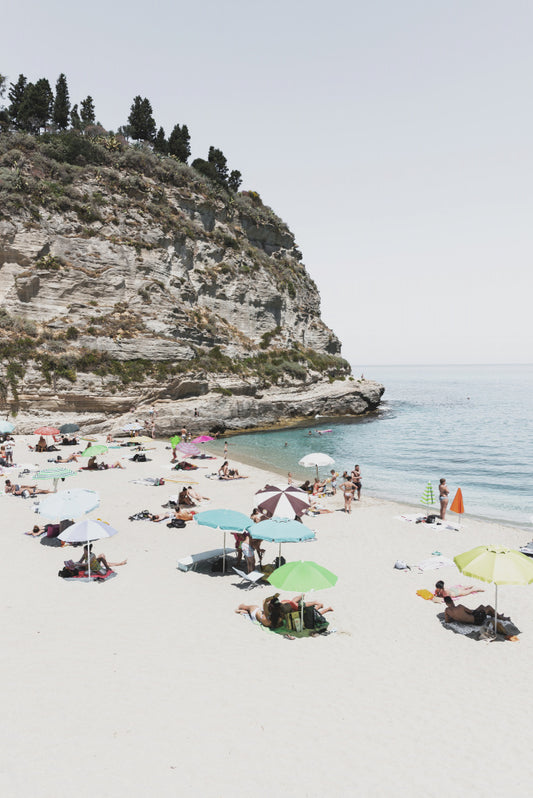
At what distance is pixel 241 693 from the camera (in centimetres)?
703

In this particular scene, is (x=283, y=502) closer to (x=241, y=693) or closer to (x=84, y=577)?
(x=84, y=577)

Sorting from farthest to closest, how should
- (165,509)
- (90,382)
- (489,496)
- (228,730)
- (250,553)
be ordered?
(90,382) → (489,496) → (165,509) → (250,553) → (228,730)

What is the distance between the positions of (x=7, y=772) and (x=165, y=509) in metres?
13.0

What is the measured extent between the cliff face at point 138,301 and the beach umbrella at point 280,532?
2991 cm

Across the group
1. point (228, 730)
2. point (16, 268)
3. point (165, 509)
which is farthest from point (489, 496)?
point (16, 268)

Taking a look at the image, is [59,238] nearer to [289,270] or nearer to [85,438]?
[85,438]

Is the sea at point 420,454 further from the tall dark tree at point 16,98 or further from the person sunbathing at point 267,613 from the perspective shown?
the tall dark tree at point 16,98

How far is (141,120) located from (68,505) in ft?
230

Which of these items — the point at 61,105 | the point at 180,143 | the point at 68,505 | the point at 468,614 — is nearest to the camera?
the point at 468,614

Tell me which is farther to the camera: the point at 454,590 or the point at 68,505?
the point at 68,505

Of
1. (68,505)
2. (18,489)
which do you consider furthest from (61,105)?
(68,505)

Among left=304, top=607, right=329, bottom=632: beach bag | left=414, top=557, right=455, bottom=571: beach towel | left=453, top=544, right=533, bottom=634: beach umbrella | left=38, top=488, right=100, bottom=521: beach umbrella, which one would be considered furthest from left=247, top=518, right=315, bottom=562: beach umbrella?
left=38, top=488, right=100, bottom=521: beach umbrella

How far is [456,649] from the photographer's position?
868 centimetres

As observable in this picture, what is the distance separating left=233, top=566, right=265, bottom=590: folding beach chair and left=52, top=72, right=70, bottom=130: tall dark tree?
67.7 meters
